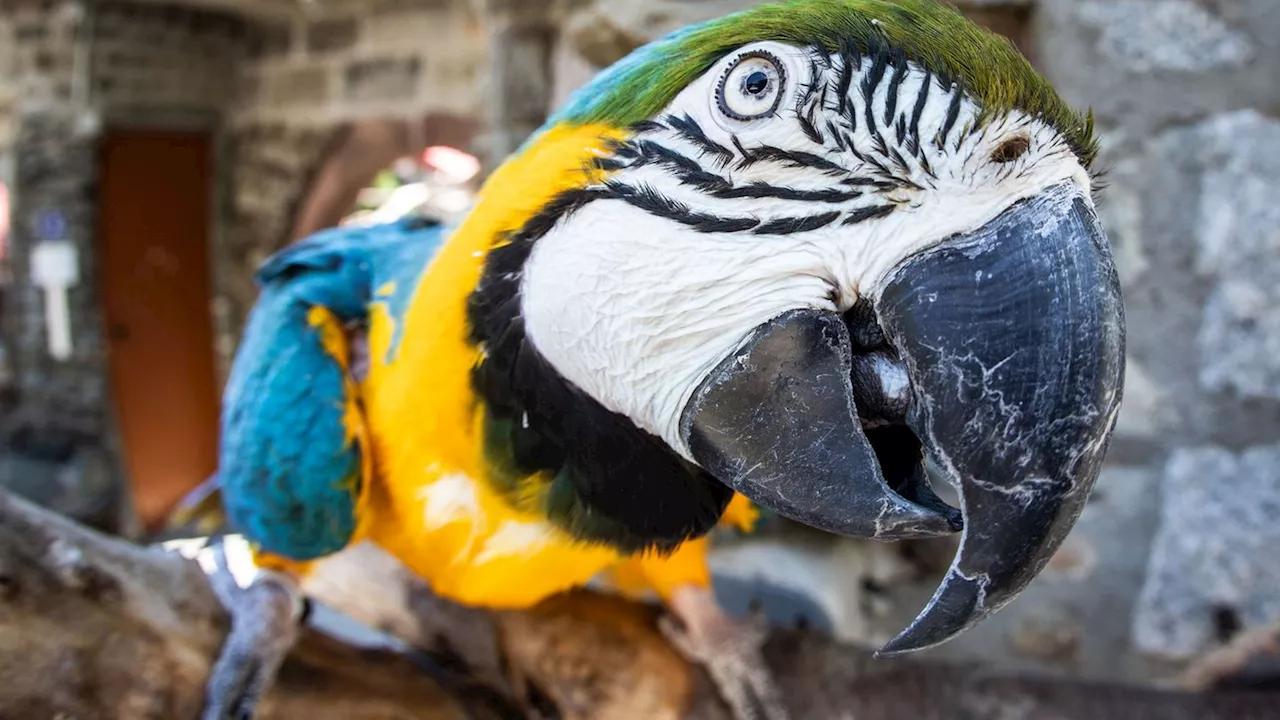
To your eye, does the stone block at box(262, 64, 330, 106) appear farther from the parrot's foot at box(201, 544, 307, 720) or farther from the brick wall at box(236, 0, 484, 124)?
the parrot's foot at box(201, 544, 307, 720)

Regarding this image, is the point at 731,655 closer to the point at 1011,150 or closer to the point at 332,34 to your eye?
the point at 1011,150

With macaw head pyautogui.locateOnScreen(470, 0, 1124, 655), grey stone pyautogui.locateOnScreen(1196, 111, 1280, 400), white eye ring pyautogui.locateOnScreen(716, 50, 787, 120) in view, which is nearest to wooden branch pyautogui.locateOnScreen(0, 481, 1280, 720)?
grey stone pyautogui.locateOnScreen(1196, 111, 1280, 400)

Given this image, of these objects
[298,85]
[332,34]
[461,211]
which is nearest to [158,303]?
[298,85]

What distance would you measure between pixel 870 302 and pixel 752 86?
179 millimetres

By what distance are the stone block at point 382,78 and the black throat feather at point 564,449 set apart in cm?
298

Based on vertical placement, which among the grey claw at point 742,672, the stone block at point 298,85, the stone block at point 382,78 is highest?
the stone block at point 382,78

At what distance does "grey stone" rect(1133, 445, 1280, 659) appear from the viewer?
3.88 feet

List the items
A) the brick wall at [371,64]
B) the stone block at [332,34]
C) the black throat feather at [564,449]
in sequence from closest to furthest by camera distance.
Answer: the black throat feather at [564,449] → the brick wall at [371,64] → the stone block at [332,34]

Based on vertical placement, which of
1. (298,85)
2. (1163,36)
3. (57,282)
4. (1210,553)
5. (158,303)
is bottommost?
(158,303)

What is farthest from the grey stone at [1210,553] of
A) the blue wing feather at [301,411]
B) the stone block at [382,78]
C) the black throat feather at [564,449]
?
the stone block at [382,78]

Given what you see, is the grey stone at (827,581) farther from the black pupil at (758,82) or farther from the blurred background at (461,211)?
the black pupil at (758,82)

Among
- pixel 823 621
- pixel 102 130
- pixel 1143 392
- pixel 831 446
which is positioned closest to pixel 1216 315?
pixel 1143 392

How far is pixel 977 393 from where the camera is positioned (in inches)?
21.2

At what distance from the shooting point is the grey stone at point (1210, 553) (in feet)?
3.88
